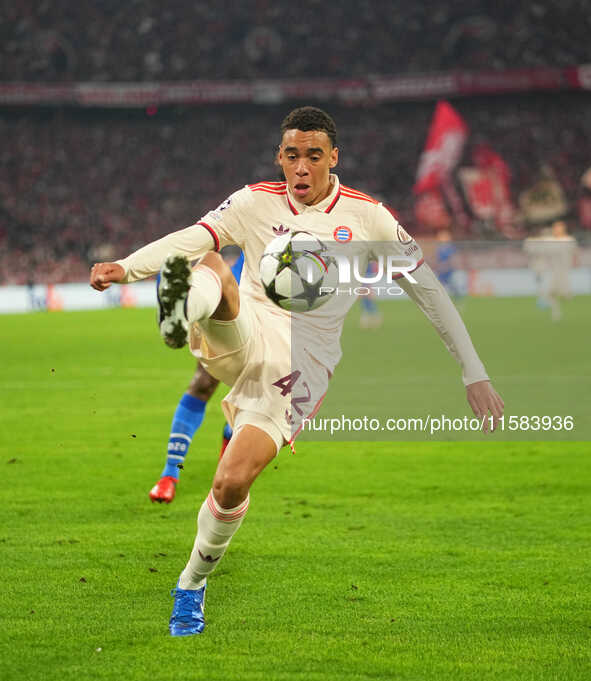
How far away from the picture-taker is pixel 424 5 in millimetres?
40469

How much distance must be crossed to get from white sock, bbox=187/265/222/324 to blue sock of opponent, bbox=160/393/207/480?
315 centimetres

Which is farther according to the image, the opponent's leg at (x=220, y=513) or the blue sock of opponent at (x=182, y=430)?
the blue sock of opponent at (x=182, y=430)

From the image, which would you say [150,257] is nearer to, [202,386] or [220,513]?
[220,513]

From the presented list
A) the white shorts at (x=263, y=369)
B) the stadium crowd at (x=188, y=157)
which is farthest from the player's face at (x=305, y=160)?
the stadium crowd at (x=188, y=157)

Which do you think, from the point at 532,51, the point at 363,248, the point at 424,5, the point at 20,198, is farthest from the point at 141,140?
the point at 363,248

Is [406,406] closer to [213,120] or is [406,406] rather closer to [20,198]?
[20,198]

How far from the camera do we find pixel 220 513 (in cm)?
415

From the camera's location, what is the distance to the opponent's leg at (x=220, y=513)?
407 centimetres

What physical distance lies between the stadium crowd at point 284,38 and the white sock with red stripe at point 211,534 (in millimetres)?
37467

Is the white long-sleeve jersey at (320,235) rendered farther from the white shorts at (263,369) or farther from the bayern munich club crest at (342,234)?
the white shorts at (263,369)

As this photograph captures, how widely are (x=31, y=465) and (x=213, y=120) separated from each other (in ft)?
111

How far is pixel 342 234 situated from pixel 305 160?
0.35m

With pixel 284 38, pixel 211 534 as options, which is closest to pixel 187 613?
pixel 211 534

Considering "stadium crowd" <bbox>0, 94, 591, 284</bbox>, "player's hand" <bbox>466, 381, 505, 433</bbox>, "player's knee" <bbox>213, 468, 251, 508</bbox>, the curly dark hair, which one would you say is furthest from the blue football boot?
"stadium crowd" <bbox>0, 94, 591, 284</bbox>
